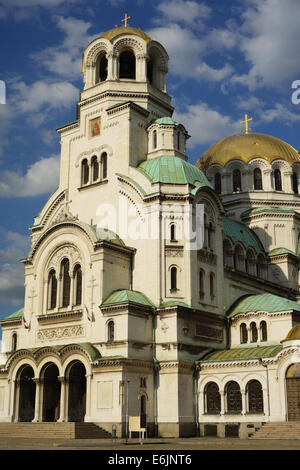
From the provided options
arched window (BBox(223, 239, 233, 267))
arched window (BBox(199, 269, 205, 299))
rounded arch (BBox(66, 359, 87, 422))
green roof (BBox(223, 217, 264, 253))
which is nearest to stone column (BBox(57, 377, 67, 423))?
rounded arch (BBox(66, 359, 87, 422))

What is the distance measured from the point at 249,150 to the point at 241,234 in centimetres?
1070

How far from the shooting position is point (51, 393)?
129 ft

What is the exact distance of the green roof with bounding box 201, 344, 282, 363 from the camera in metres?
35.5

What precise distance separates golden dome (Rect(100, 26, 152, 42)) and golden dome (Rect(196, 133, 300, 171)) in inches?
562

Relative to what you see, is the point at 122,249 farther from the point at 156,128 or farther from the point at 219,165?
A: the point at 219,165

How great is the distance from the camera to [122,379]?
3494cm

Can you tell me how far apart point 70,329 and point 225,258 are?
46.1 ft

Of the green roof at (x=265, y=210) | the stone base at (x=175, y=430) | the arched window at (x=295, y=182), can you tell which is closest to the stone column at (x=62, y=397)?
the stone base at (x=175, y=430)

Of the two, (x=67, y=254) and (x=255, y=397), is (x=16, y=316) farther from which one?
(x=255, y=397)

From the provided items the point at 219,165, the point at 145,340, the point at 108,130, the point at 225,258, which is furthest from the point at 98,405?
the point at 219,165

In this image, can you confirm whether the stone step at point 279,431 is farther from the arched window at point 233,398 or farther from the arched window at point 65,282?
the arched window at point 65,282

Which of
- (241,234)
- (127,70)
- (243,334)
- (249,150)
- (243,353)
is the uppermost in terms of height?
(127,70)

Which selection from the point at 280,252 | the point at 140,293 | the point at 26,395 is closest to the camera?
the point at 140,293

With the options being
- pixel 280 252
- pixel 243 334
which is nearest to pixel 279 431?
pixel 243 334
